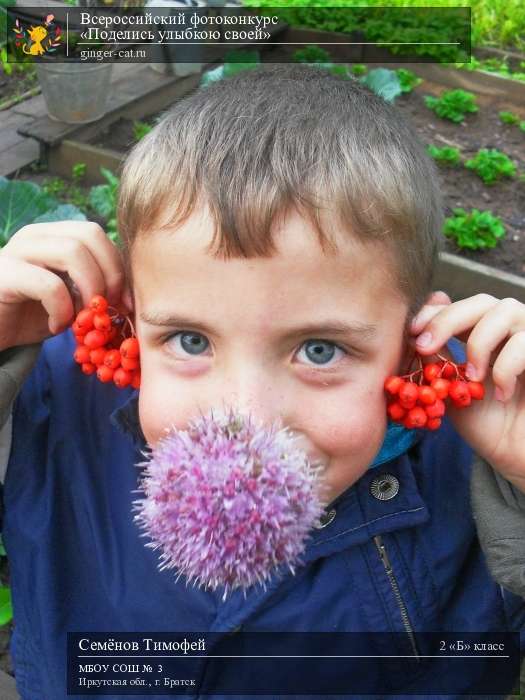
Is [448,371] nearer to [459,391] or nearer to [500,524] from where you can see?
[459,391]

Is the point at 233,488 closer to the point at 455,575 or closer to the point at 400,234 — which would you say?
the point at 400,234

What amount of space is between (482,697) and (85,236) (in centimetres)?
116

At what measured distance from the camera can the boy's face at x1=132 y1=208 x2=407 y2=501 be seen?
89 centimetres

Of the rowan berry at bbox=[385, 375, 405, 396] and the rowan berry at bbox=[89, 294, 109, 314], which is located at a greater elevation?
the rowan berry at bbox=[89, 294, 109, 314]

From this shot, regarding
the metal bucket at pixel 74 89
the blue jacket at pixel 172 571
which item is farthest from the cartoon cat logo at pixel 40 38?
the blue jacket at pixel 172 571

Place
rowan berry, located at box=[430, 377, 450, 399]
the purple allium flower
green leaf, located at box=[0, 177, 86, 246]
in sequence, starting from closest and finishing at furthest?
the purple allium flower → rowan berry, located at box=[430, 377, 450, 399] → green leaf, located at box=[0, 177, 86, 246]

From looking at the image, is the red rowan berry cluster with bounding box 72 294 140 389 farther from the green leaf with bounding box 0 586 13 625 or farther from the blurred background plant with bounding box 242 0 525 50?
the blurred background plant with bounding box 242 0 525 50

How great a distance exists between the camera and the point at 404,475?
4.01 feet

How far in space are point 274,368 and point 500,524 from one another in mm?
473

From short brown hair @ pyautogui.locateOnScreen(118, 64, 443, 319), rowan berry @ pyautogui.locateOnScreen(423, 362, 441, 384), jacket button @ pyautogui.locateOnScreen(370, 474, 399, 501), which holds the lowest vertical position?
jacket button @ pyautogui.locateOnScreen(370, 474, 399, 501)

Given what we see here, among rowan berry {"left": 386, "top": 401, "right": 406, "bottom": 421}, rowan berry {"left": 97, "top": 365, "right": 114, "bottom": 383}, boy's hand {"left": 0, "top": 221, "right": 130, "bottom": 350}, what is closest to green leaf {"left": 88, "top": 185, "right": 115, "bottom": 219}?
boy's hand {"left": 0, "top": 221, "right": 130, "bottom": 350}

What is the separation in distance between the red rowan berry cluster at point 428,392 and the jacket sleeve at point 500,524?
0.17 metres

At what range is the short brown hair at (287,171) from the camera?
91 cm

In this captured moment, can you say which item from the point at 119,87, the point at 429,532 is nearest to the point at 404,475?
the point at 429,532
